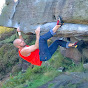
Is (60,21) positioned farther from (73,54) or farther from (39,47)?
(73,54)

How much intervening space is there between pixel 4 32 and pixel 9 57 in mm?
3359

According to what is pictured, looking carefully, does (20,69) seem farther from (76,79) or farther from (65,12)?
(65,12)

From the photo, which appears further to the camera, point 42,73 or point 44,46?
point 42,73

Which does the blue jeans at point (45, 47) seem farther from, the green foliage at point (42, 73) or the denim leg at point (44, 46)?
the green foliage at point (42, 73)

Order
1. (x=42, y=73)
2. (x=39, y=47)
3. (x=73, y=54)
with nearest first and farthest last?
1. (x=39, y=47)
2. (x=73, y=54)
3. (x=42, y=73)

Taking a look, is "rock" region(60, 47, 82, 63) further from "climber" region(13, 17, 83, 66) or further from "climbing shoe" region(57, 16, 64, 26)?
"climbing shoe" region(57, 16, 64, 26)

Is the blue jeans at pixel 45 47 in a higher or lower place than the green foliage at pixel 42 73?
higher

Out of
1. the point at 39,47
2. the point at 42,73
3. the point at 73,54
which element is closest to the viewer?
the point at 39,47

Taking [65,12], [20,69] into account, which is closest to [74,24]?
[65,12]

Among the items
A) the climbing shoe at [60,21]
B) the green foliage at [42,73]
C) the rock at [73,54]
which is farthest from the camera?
the green foliage at [42,73]

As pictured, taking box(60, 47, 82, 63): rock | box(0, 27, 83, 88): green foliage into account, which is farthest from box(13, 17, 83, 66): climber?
box(60, 47, 82, 63): rock

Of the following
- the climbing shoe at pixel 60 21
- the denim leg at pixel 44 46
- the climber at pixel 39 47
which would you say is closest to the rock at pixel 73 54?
the climber at pixel 39 47

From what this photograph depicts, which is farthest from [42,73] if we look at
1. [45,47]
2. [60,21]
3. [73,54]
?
[60,21]

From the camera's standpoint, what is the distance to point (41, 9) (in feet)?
13.8
